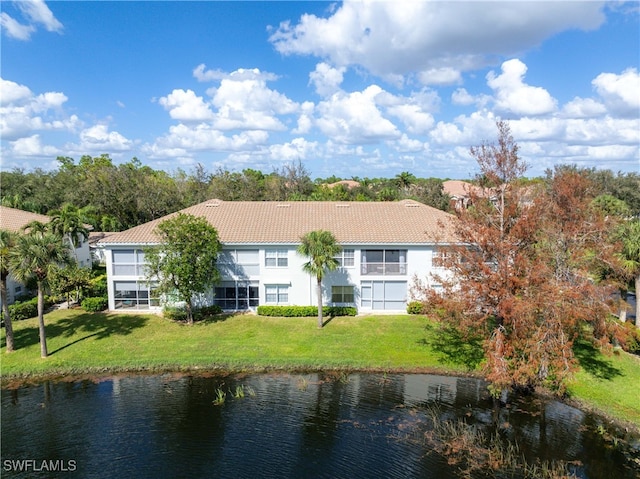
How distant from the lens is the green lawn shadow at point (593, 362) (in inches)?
808

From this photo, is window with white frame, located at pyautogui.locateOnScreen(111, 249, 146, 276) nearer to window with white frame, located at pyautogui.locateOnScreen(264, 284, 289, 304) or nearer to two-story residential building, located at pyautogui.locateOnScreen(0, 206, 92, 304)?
two-story residential building, located at pyautogui.locateOnScreen(0, 206, 92, 304)

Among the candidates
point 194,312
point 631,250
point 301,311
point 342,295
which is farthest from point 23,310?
point 631,250

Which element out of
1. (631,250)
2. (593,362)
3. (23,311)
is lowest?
(593,362)

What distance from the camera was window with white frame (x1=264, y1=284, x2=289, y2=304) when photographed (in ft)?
100

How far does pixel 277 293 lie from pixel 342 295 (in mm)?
4789

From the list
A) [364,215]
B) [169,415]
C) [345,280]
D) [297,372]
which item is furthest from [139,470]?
[364,215]

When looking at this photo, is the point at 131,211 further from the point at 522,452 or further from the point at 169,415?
the point at 522,452

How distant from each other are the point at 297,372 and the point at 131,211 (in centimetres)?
4479

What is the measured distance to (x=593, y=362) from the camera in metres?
21.7

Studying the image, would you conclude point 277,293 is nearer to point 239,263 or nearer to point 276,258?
point 276,258

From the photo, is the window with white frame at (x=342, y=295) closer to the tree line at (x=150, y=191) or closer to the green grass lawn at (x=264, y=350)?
the green grass lawn at (x=264, y=350)

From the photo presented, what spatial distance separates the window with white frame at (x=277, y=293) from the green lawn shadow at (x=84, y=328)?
8.50 metres

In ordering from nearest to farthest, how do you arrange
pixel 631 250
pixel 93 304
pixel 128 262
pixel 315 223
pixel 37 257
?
pixel 37 257
pixel 631 250
pixel 93 304
pixel 128 262
pixel 315 223

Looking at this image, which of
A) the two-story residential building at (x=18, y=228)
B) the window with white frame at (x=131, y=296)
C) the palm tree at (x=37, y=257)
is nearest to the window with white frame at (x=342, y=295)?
the window with white frame at (x=131, y=296)
